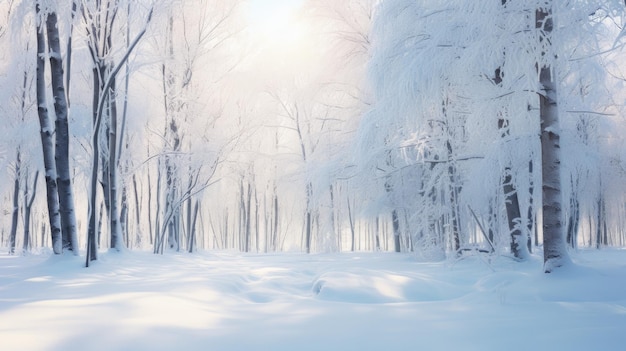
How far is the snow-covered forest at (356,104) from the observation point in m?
5.52

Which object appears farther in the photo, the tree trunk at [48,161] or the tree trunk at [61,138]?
the tree trunk at [48,161]

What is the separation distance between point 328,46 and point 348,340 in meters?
12.1

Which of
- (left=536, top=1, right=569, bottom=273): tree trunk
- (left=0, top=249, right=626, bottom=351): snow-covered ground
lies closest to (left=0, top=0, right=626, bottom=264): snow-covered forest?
(left=536, top=1, right=569, bottom=273): tree trunk

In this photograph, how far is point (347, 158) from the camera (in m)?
11.8

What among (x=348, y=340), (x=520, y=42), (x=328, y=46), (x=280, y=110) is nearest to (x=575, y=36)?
(x=520, y=42)

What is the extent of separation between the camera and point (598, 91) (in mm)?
8250

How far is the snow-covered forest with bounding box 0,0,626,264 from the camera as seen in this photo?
217 inches

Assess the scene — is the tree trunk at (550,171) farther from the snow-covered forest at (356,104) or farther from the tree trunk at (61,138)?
the tree trunk at (61,138)

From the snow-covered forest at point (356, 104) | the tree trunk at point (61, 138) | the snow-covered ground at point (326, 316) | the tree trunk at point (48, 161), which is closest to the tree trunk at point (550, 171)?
the snow-covered forest at point (356, 104)

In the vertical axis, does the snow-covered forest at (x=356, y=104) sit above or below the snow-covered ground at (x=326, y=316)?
above

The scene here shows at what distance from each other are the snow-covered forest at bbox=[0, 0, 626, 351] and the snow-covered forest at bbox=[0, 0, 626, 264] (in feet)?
0.17

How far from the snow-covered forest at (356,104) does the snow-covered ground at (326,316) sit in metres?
1.52

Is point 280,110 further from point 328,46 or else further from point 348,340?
point 348,340

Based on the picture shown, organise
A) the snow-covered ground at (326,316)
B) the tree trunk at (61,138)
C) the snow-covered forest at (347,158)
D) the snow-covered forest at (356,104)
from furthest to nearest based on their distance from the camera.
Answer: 1. the tree trunk at (61,138)
2. the snow-covered forest at (356,104)
3. the snow-covered forest at (347,158)
4. the snow-covered ground at (326,316)
